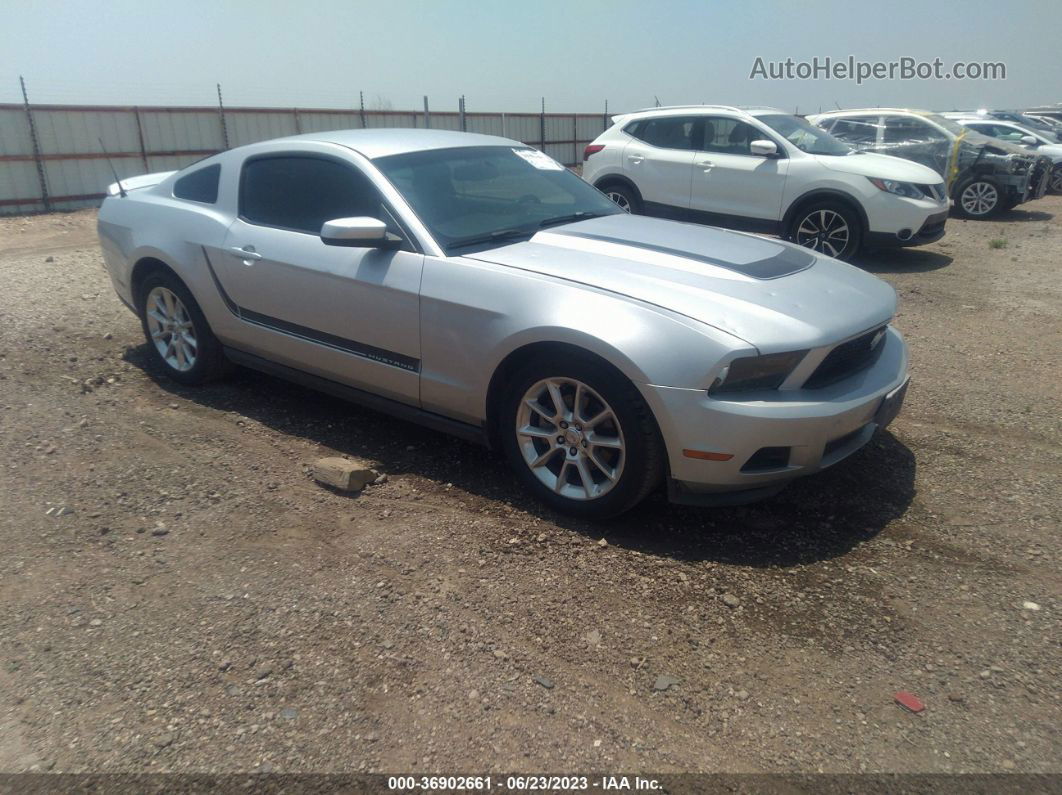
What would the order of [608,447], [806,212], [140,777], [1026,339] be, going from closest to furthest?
[140,777] → [608,447] → [1026,339] → [806,212]

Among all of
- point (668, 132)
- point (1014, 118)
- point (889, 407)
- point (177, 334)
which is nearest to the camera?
point (889, 407)

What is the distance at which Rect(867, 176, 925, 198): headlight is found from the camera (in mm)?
8664

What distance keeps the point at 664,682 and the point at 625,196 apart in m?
8.43

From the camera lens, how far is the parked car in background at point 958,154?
483 inches

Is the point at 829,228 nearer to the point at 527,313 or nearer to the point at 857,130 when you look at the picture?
the point at 857,130

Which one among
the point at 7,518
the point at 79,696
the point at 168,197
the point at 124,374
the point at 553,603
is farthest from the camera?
the point at 124,374

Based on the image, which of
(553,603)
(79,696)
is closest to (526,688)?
(553,603)

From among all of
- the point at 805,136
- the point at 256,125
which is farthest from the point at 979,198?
the point at 256,125

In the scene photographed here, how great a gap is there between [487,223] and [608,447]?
1422 mm

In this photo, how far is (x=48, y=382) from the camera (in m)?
5.31

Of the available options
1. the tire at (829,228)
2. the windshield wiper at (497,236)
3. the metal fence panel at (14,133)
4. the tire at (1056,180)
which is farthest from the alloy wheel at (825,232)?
the metal fence panel at (14,133)

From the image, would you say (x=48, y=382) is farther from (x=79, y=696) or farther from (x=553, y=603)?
(x=553, y=603)

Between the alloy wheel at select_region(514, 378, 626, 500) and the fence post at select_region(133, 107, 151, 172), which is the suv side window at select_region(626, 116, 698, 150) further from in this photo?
the fence post at select_region(133, 107, 151, 172)

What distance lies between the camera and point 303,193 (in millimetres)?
4402
